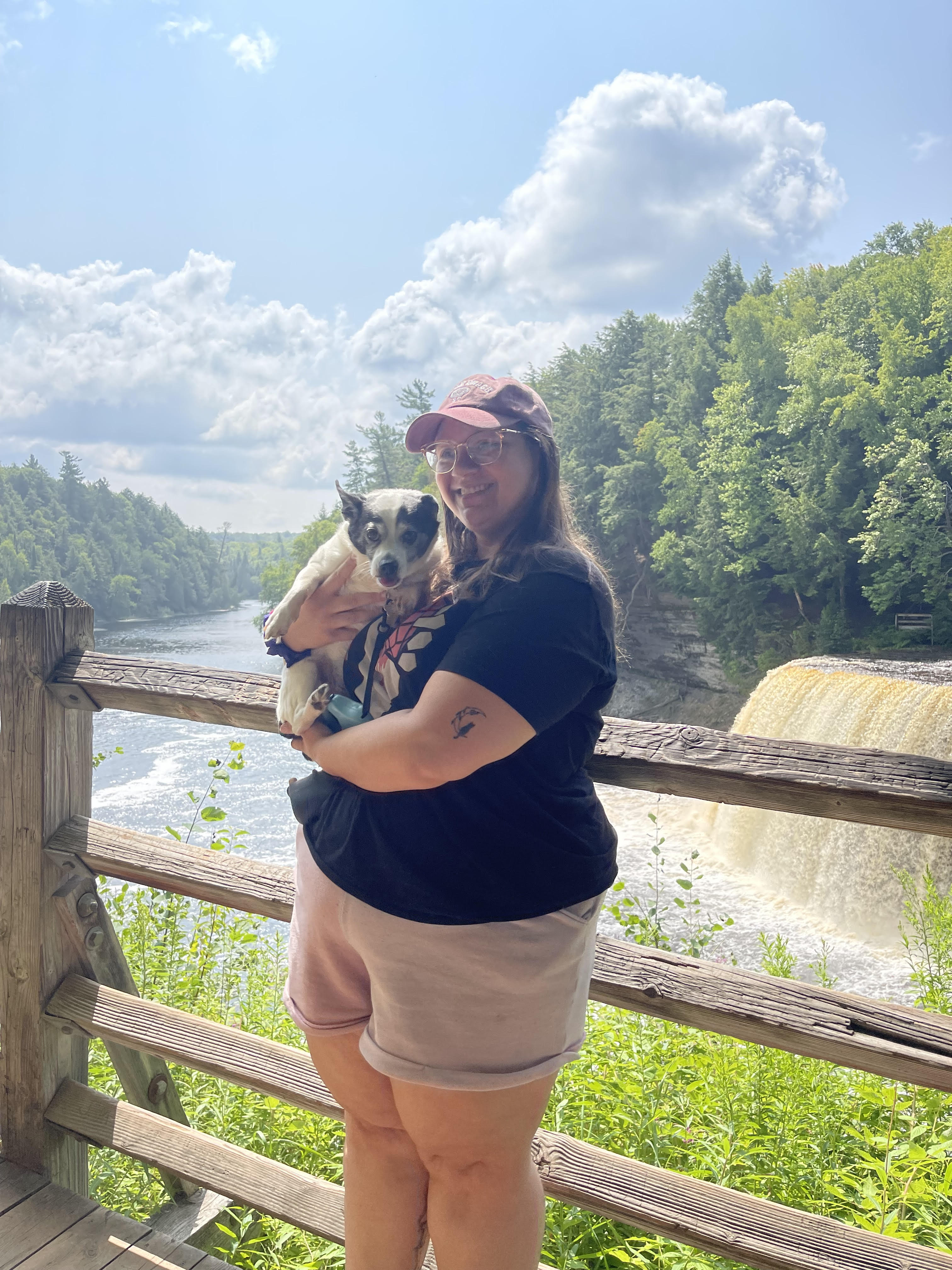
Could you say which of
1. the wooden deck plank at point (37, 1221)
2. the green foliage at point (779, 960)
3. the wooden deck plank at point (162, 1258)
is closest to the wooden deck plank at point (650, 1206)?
the wooden deck plank at point (162, 1258)

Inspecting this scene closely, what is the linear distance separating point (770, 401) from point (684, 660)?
7.31 m

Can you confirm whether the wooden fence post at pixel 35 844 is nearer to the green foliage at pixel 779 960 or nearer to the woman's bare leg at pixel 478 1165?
the woman's bare leg at pixel 478 1165

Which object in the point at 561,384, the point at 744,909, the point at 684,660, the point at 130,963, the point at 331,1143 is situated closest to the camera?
the point at 331,1143

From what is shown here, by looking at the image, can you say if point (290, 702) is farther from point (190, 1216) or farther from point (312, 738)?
point (190, 1216)

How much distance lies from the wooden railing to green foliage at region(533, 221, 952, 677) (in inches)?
733

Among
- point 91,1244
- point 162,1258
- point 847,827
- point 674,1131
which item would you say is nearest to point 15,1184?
point 91,1244

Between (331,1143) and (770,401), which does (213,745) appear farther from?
(770,401)

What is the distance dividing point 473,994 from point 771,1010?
1.69ft

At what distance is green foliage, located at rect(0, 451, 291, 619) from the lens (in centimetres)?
2281

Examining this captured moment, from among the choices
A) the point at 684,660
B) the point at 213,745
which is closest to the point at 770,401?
the point at 684,660

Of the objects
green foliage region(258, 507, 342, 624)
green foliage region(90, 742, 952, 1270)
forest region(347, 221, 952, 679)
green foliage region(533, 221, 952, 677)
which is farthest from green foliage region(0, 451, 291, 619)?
green foliage region(90, 742, 952, 1270)

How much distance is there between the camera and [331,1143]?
2143mm

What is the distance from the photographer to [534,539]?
3.62ft

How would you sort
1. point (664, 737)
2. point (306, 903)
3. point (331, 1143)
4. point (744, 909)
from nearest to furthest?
point (306, 903)
point (664, 737)
point (331, 1143)
point (744, 909)
